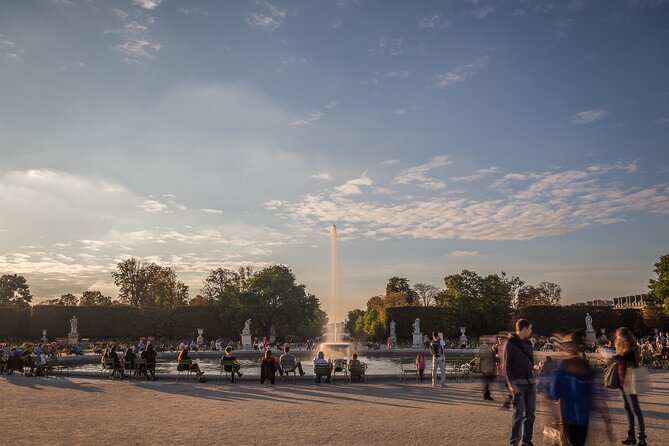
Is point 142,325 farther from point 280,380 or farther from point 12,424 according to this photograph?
point 12,424

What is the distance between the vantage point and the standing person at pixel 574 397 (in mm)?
5785

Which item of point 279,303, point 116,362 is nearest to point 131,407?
point 116,362

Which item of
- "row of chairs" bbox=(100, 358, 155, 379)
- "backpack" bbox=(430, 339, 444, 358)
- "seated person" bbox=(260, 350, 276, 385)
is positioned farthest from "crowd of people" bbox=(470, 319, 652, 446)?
"row of chairs" bbox=(100, 358, 155, 379)

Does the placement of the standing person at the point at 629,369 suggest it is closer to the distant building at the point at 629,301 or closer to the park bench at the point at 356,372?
the park bench at the point at 356,372

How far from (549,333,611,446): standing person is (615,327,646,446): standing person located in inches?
94.6

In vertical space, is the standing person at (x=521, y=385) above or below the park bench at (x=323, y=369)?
above

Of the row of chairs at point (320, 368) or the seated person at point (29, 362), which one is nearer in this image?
the row of chairs at point (320, 368)

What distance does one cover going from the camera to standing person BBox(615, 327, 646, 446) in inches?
310

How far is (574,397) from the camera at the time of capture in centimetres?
582

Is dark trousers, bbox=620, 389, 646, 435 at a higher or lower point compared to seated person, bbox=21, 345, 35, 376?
higher

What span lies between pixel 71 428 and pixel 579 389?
8.63 meters

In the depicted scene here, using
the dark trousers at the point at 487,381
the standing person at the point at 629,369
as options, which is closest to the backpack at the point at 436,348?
the dark trousers at the point at 487,381

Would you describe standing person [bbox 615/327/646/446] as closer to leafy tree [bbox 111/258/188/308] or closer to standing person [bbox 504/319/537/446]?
standing person [bbox 504/319/537/446]

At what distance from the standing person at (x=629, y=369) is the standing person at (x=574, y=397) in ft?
7.88
